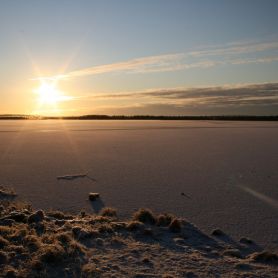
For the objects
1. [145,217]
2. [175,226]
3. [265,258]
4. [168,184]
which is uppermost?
[168,184]

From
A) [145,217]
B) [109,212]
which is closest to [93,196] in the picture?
[109,212]

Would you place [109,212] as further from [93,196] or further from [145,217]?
[93,196]

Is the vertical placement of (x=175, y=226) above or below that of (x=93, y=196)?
below

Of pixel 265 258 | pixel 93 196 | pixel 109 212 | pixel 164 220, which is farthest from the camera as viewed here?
pixel 93 196

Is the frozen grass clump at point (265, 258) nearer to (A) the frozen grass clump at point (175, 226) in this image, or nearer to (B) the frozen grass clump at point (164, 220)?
(A) the frozen grass clump at point (175, 226)

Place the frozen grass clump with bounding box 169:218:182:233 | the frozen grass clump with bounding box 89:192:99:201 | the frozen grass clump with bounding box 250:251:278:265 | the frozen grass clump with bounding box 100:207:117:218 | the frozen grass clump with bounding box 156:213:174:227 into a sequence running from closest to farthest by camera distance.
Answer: the frozen grass clump with bounding box 250:251:278:265 → the frozen grass clump with bounding box 169:218:182:233 → the frozen grass clump with bounding box 156:213:174:227 → the frozen grass clump with bounding box 100:207:117:218 → the frozen grass clump with bounding box 89:192:99:201

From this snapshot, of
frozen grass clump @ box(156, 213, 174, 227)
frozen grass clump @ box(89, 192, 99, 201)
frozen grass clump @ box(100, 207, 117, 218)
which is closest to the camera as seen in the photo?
frozen grass clump @ box(156, 213, 174, 227)

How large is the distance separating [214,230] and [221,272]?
0.91 metres

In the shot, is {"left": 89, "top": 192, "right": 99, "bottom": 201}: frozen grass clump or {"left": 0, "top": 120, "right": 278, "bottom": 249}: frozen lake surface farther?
{"left": 89, "top": 192, "right": 99, "bottom": 201}: frozen grass clump

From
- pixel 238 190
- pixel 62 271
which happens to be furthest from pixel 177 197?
pixel 62 271

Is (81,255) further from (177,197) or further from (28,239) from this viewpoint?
(177,197)

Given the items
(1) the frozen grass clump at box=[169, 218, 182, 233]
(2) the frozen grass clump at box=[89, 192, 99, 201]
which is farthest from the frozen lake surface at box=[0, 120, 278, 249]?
(1) the frozen grass clump at box=[169, 218, 182, 233]

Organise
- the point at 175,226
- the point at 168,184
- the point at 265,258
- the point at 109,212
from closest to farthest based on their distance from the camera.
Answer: the point at 265,258 < the point at 175,226 < the point at 109,212 < the point at 168,184

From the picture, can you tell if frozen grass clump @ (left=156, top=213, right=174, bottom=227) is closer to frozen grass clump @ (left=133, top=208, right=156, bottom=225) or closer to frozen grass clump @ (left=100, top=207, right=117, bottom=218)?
frozen grass clump @ (left=133, top=208, right=156, bottom=225)
